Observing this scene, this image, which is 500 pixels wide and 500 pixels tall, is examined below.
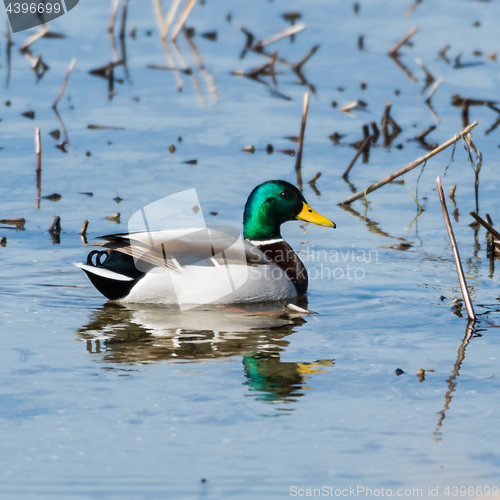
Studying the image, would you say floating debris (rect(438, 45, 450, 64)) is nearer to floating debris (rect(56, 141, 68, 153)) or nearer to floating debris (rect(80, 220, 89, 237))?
floating debris (rect(56, 141, 68, 153))

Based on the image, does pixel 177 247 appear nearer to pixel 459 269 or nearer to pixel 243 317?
pixel 243 317

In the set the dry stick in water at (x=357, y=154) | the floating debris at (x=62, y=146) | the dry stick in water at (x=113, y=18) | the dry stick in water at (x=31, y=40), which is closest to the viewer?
the dry stick in water at (x=357, y=154)

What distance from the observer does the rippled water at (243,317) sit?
427 cm

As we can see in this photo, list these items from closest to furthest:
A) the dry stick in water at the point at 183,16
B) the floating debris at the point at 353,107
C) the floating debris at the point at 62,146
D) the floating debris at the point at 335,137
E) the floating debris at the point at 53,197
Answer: the floating debris at the point at 53,197 < the floating debris at the point at 62,146 < the floating debris at the point at 335,137 < the floating debris at the point at 353,107 < the dry stick in water at the point at 183,16

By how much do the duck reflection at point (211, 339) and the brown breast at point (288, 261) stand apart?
0.26 meters

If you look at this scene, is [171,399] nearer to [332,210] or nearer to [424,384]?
[424,384]

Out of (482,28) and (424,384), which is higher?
(482,28)

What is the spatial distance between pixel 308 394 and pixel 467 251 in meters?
3.31

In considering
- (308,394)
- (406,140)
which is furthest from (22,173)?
(308,394)

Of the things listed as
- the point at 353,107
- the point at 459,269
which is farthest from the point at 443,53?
the point at 459,269

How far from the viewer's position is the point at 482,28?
655 inches
